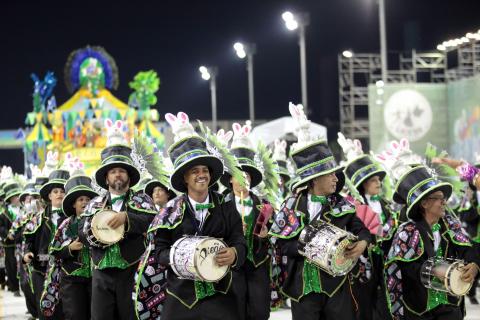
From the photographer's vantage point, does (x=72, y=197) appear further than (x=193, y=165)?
Yes

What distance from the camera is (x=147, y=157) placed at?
8.73 meters

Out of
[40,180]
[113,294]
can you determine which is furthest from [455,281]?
[40,180]

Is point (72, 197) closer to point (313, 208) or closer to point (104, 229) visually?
point (104, 229)

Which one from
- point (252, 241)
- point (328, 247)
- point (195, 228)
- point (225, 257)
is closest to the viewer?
point (225, 257)

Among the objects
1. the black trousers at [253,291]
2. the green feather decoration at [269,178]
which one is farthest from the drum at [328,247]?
the green feather decoration at [269,178]

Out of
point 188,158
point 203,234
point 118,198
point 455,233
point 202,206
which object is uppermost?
point 188,158

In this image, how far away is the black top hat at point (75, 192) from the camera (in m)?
10.3

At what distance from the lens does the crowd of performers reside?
682cm

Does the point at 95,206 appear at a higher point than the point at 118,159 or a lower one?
lower

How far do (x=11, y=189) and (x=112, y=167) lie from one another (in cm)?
1046

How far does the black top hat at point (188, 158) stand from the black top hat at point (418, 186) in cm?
183

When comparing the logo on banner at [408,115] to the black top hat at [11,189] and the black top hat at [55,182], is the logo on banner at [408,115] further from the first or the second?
the black top hat at [55,182]

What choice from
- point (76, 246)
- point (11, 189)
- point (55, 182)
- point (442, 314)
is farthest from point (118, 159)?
point (11, 189)

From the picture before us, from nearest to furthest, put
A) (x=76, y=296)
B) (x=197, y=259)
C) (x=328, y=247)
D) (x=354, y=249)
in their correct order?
1. (x=197, y=259)
2. (x=328, y=247)
3. (x=354, y=249)
4. (x=76, y=296)
